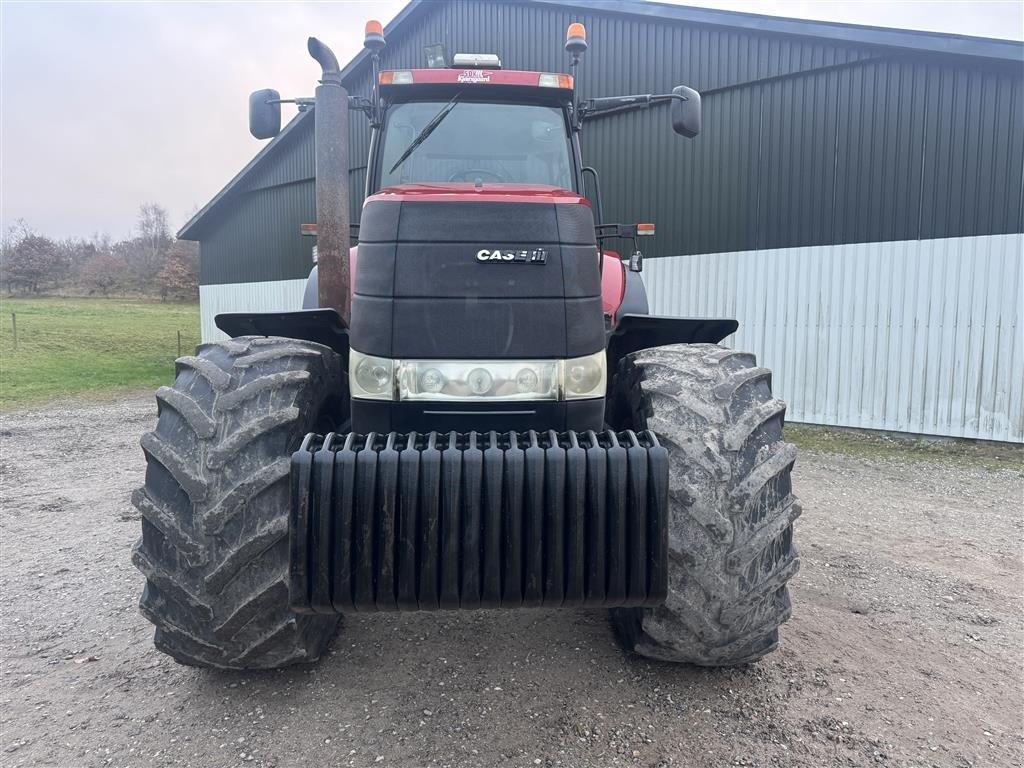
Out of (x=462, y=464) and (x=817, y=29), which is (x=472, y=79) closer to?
(x=462, y=464)

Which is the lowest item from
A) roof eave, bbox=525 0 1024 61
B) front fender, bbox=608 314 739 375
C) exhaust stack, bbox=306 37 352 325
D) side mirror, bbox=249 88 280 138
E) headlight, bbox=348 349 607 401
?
headlight, bbox=348 349 607 401

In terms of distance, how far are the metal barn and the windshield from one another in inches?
254

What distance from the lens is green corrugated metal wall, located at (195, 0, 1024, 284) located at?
8070 mm

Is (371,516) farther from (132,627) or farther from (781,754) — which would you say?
(132,627)

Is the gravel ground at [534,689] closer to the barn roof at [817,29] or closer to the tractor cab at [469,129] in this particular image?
the tractor cab at [469,129]

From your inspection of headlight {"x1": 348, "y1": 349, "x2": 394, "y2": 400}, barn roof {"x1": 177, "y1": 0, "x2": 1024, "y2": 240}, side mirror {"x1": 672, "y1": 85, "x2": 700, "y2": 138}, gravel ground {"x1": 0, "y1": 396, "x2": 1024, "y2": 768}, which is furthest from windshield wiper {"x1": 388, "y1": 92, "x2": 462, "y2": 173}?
barn roof {"x1": 177, "y1": 0, "x2": 1024, "y2": 240}

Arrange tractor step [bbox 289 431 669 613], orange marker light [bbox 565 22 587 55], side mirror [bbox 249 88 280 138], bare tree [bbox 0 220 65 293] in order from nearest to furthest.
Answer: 1. tractor step [bbox 289 431 669 613]
2. side mirror [bbox 249 88 280 138]
3. orange marker light [bbox 565 22 587 55]
4. bare tree [bbox 0 220 65 293]

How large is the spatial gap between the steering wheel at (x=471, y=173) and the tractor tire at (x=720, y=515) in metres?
1.62

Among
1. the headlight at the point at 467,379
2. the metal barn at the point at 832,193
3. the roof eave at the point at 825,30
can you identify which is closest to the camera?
the headlight at the point at 467,379

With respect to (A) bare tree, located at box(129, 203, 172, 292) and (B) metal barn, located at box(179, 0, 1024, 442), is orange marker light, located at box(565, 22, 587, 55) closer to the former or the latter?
(B) metal barn, located at box(179, 0, 1024, 442)

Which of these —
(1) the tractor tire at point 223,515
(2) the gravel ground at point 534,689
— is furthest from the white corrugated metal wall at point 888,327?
(1) the tractor tire at point 223,515

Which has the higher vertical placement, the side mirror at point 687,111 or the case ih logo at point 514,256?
the side mirror at point 687,111

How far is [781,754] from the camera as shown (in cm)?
256

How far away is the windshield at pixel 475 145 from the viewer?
3863 mm
